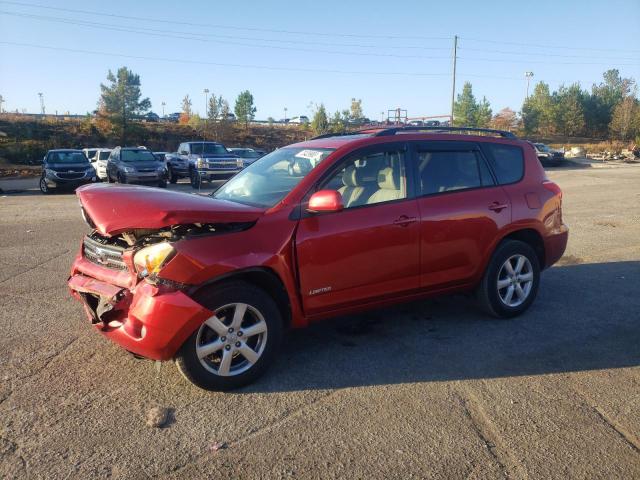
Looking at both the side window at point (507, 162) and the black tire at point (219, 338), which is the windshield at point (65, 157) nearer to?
the side window at point (507, 162)

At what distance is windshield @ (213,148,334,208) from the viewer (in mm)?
4219

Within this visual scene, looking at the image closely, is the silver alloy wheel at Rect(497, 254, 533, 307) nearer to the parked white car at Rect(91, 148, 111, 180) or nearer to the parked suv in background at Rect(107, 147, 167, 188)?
the parked suv in background at Rect(107, 147, 167, 188)

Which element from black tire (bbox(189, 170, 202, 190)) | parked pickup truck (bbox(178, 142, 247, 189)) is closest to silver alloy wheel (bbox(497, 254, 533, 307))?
parked pickup truck (bbox(178, 142, 247, 189))

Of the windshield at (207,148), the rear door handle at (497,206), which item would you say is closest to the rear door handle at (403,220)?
the rear door handle at (497,206)

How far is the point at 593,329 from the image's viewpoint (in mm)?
4852

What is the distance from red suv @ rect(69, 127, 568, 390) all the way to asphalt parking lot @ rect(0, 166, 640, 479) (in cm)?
36

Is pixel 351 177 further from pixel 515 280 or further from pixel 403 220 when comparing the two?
pixel 515 280

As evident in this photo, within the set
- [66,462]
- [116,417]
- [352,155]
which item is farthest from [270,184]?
[66,462]

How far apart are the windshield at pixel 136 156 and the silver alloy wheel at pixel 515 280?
19.0 meters

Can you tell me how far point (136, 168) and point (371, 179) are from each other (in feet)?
59.5

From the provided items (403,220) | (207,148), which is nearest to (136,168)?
(207,148)

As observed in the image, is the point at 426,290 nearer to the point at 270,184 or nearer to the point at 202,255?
the point at 270,184

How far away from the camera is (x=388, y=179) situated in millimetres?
4488

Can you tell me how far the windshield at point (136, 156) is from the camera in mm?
21469
